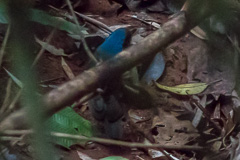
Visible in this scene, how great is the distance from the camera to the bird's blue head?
200cm

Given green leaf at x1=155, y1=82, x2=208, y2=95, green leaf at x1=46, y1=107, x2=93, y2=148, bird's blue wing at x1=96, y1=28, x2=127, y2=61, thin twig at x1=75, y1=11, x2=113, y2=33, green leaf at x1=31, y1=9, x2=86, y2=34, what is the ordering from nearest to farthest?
1. green leaf at x1=31, y1=9, x2=86, y2=34
2. green leaf at x1=46, y1=107, x2=93, y2=148
3. bird's blue wing at x1=96, y1=28, x2=127, y2=61
4. green leaf at x1=155, y1=82, x2=208, y2=95
5. thin twig at x1=75, y1=11, x2=113, y2=33

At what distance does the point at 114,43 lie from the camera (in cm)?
229

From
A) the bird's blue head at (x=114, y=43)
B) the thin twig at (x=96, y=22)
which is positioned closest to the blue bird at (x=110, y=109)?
the bird's blue head at (x=114, y=43)

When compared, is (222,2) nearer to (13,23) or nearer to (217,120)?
(13,23)

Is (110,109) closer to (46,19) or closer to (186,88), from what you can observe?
(186,88)

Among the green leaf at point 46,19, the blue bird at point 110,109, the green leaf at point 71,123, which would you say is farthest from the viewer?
the blue bird at point 110,109

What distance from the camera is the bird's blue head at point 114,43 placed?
2.00m

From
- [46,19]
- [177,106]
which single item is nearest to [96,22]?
[177,106]

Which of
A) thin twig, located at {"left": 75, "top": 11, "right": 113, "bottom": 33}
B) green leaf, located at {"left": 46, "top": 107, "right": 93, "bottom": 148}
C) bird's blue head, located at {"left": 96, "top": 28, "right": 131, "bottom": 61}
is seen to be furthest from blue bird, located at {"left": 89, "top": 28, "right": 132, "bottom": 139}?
thin twig, located at {"left": 75, "top": 11, "right": 113, "bottom": 33}

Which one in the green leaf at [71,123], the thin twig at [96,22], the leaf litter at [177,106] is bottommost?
the leaf litter at [177,106]

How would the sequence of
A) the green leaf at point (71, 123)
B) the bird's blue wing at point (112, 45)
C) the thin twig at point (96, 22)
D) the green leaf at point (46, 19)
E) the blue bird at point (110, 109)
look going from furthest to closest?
the thin twig at point (96, 22) < the blue bird at point (110, 109) < the bird's blue wing at point (112, 45) < the green leaf at point (71, 123) < the green leaf at point (46, 19)

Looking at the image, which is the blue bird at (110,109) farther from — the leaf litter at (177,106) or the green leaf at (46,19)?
the green leaf at (46,19)

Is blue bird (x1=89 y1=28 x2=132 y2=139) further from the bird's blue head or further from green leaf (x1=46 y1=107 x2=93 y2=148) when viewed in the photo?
green leaf (x1=46 y1=107 x2=93 y2=148)

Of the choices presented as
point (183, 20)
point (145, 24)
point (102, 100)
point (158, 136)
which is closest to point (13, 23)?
point (183, 20)
